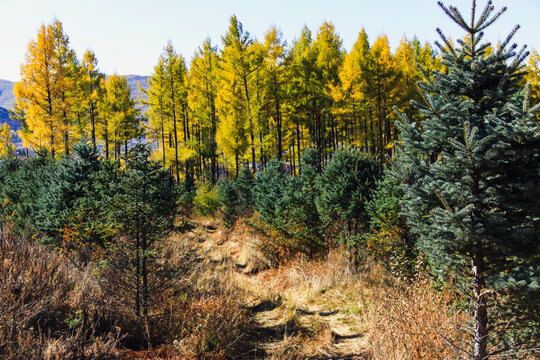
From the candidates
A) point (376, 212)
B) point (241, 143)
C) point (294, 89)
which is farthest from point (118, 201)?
point (294, 89)

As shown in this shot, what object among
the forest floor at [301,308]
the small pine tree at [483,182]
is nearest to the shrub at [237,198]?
A: the forest floor at [301,308]

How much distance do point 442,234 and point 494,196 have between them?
0.58 meters

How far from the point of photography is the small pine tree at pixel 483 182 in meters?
2.70

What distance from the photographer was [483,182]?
305cm

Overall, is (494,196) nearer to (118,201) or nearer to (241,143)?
(118,201)

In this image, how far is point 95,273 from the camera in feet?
16.5

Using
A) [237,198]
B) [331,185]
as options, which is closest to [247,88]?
[237,198]

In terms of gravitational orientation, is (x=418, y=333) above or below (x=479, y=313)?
below

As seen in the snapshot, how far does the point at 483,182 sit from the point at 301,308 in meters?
4.95

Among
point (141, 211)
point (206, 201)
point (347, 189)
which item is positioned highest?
point (347, 189)

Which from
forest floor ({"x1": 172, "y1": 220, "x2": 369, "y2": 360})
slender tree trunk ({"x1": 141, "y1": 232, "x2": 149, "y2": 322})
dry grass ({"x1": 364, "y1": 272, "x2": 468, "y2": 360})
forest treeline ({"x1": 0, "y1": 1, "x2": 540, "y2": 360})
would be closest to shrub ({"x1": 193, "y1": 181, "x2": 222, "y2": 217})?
forest treeline ({"x1": 0, "y1": 1, "x2": 540, "y2": 360})

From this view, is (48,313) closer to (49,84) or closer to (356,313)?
(356,313)

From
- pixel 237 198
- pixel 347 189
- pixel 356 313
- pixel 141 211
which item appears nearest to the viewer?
pixel 141 211

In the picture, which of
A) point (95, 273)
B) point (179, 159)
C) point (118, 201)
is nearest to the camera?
point (118, 201)
